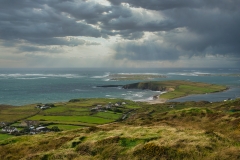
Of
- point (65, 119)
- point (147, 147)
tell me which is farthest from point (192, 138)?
point (65, 119)

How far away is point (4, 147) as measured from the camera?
95.2 ft

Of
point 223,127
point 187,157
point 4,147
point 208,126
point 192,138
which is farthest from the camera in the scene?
point 208,126

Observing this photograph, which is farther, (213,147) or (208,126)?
(208,126)

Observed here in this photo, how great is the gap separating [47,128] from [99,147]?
53749 mm

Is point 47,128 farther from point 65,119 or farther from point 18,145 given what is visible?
point 18,145

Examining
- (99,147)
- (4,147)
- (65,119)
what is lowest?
(65,119)

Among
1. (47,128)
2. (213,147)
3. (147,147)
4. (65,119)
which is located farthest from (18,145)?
(65,119)

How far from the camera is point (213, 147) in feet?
63.7

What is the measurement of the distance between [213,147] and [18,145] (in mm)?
24945

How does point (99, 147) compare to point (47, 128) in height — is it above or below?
above

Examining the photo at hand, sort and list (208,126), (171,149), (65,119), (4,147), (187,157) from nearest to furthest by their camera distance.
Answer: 1. (187,157)
2. (171,149)
3. (4,147)
4. (208,126)
5. (65,119)

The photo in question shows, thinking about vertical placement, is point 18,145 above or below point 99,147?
below

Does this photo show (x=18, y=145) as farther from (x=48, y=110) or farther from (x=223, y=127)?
(x=48, y=110)

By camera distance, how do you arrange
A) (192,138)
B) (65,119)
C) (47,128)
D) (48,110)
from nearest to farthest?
(192,138) → (47,128) → (65,119) → (48,110)
